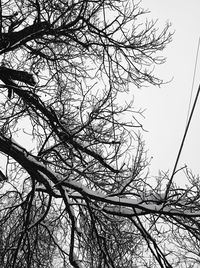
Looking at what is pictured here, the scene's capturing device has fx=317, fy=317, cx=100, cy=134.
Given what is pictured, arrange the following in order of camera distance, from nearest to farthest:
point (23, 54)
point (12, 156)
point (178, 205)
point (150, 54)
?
point (178, 205), point (12, 156), point (150, 54), point (23, 54)

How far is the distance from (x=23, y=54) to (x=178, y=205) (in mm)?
4494

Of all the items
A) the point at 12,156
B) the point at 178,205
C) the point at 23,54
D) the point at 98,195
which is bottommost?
the point at 178,205

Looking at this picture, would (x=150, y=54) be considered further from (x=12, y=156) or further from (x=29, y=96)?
(x=12, y=156)

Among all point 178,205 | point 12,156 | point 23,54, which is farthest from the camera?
point 23,54

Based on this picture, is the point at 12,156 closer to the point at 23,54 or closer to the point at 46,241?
the point at 46,241

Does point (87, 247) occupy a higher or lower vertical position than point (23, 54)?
lower

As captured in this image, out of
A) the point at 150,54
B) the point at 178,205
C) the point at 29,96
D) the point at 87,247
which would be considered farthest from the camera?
the point at 150,54

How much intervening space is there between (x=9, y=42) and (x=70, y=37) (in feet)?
5.34

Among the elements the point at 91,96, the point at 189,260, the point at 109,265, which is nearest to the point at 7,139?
the point at 91,96

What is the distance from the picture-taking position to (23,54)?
666cm

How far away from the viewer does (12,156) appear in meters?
4.44

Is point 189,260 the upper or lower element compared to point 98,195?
upper

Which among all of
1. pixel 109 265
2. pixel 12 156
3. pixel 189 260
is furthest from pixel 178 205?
pixel 189 260

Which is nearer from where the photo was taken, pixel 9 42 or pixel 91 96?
pixel 9 42
